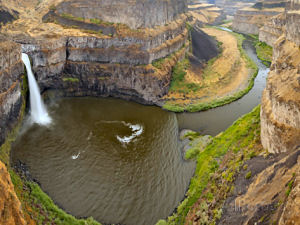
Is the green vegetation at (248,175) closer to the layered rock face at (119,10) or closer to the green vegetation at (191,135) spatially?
the green vegetation at (191,135)

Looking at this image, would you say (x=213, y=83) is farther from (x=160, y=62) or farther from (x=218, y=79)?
(x=160, y=62)

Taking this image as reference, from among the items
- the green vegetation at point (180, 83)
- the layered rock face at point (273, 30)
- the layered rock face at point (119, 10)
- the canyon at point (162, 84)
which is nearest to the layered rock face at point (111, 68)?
the canyon at point (162, 84)

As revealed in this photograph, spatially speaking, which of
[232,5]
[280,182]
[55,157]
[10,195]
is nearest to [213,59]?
[55,157]

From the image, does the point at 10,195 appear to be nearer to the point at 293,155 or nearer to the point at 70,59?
the point at 293,155

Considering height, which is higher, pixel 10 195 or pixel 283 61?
pixel 283 61

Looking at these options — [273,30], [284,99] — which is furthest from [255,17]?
[284,99]

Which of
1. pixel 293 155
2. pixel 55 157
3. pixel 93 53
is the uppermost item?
pixel 93 53
